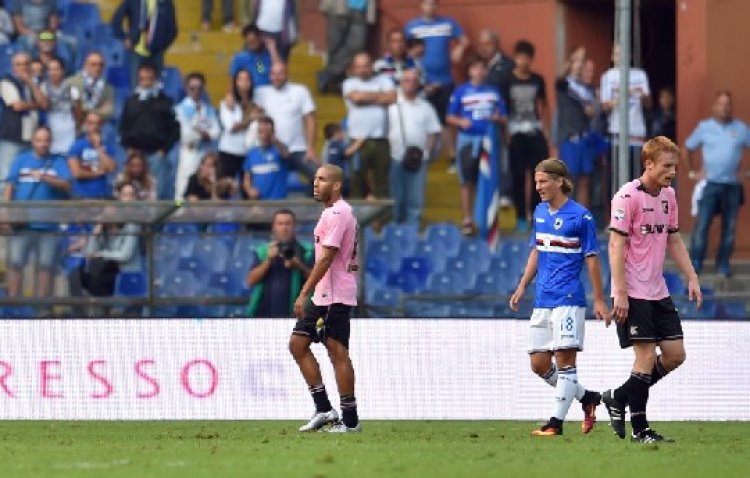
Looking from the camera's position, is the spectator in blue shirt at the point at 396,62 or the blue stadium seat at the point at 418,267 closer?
the blue stadium seat at the point at 418,267

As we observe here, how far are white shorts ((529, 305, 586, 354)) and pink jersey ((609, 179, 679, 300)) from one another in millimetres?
806

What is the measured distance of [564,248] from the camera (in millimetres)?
14305

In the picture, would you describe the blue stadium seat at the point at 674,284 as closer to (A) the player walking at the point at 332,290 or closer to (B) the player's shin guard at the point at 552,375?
(B) the player's shin guard at the point at 552,375

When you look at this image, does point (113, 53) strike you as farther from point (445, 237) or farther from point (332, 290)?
point (332, 290)

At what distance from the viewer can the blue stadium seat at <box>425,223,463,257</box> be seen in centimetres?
2428

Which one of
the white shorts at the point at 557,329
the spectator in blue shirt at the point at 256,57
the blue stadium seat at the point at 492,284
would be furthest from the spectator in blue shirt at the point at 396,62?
the white shorts at the point at 557,329

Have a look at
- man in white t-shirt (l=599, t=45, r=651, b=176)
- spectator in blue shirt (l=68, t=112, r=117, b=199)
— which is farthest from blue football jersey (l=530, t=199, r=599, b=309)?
spectator in blue shirt (l=68, t=112, r=117, b=199)

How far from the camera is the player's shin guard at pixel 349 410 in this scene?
1500 centimetres

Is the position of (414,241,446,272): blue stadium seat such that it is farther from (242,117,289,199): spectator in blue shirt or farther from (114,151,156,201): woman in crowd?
(114,151,156,201): woman in crowd

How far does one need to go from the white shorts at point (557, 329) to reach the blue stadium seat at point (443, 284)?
8.89 metres

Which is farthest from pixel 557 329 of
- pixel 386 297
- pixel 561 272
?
pixel 386 297

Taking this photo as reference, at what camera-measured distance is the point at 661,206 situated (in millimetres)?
13766

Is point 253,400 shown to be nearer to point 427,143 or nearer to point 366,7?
point 427,143

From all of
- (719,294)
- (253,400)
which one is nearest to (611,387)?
(253,400)
